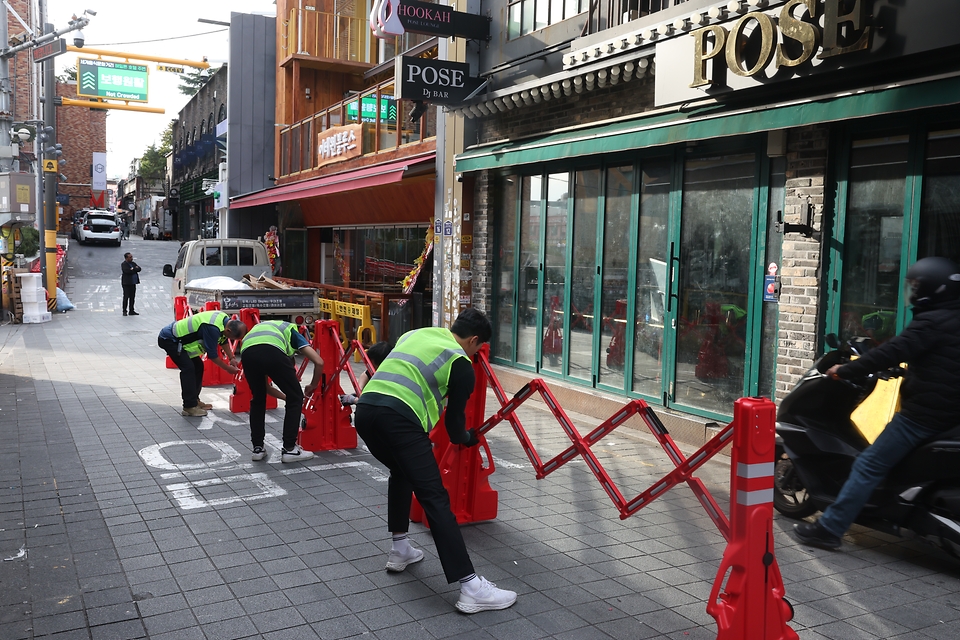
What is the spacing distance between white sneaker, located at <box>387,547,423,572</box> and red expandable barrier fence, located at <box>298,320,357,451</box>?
3310 mm

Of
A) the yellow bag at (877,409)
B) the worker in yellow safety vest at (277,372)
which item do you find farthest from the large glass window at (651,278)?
the worker in yellow safety vest at (277,372)

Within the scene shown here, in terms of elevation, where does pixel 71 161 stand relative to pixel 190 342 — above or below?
above

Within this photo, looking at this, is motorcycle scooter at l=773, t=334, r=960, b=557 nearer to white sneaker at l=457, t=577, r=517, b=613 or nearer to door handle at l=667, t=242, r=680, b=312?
white sneaker at l=457, t=577, r=517, b=613

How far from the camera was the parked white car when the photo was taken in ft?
163

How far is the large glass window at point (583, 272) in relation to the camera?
1058 centimetres

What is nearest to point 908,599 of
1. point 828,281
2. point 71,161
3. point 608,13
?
point 828,281

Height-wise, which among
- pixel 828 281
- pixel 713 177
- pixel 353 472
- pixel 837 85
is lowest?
pixel 353 472

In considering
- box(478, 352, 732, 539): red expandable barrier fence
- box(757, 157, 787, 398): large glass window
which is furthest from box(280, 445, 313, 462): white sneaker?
box(757, 157, 787, 398): large glass window

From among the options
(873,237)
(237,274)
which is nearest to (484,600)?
(873,237)

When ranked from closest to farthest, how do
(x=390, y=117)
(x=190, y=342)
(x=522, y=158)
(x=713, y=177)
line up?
(x=713, y=177) → (x=190, y=342) → (x=522, y=158) → (x=390, y=117)

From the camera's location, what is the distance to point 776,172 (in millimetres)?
8133

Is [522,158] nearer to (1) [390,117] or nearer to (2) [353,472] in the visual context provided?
(2) [353,472]

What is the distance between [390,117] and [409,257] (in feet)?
9.34

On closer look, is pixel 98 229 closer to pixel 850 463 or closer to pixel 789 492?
Result: pixel 789 492
